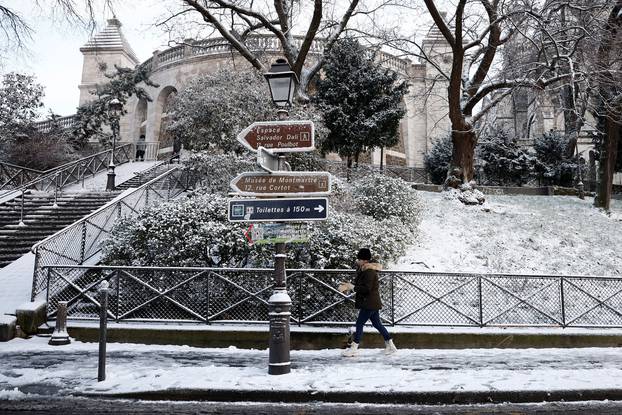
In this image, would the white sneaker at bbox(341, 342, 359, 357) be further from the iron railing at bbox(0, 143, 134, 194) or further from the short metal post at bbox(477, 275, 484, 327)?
the iron railing at bbox(0, 143, 134, 194)

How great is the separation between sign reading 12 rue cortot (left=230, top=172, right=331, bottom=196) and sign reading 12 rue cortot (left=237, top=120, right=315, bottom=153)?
361 millimetres

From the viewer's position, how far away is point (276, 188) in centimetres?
683

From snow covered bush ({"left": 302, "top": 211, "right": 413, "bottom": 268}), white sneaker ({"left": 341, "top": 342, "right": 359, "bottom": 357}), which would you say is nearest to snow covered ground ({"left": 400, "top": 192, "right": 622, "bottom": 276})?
snow covered bush ({"left": 302, "top": 211, "right": 413, "bottom": 268})

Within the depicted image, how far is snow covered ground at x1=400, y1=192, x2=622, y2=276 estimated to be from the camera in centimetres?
1276

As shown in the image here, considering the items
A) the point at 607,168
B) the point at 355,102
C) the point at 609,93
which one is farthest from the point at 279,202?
the point at 607,168

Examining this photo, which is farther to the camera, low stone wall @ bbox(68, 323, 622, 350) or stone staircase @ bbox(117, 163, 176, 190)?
stone staircase @ bbox(117, 163, 176, 190)

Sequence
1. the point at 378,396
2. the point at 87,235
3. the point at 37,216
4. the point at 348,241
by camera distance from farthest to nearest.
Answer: the point at 37,216 → the point at 87,235 → the point at 348,241 → the point at 378,396

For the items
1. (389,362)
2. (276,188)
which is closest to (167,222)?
(276,188)

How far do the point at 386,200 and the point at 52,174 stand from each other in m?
12.4

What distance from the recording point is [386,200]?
13602 mm

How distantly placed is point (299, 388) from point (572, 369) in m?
3.82

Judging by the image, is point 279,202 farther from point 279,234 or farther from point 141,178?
point 141,178

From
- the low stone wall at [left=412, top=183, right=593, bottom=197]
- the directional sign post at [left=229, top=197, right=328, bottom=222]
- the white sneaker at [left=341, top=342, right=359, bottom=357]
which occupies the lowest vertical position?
the white sneaker at [left=341, top=342, right=359, bottom=357]

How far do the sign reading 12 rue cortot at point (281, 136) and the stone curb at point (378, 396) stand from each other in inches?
122
